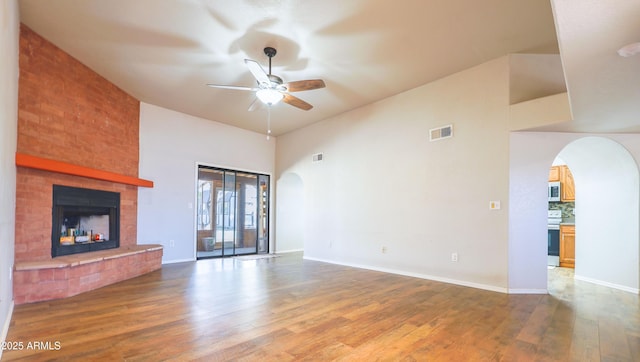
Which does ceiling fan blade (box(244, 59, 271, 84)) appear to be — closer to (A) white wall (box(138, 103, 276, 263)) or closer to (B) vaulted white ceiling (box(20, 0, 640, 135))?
(B) vaulted white ceiling (box(20, 0, 640, 135))

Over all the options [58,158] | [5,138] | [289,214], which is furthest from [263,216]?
[5,138]

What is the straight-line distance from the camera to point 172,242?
6.14m

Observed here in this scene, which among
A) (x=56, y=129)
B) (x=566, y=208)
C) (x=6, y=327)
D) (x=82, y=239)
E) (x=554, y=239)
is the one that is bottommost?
(x=6, y=327)

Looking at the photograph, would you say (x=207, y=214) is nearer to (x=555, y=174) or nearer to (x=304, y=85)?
(x=304, y=85)

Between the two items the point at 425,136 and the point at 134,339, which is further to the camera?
the point at 425,136

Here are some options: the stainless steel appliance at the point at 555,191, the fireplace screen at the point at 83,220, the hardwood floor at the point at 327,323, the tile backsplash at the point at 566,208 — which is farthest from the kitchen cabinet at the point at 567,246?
the fireplace screen at the point at 83,220

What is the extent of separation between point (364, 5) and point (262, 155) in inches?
212

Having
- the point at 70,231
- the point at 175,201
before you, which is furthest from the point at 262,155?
the point at 70,231

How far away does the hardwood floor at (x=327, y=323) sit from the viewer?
7.35 feet

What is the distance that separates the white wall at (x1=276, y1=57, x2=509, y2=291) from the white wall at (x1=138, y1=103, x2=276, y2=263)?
97.1 inches

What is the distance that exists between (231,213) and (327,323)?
500cm

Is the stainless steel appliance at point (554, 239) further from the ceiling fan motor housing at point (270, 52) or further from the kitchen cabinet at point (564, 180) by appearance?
the ceiling fan motor housing at point (270, 52)

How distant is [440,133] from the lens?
4.73m

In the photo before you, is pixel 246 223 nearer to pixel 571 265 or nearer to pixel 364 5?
pixel 364 5
